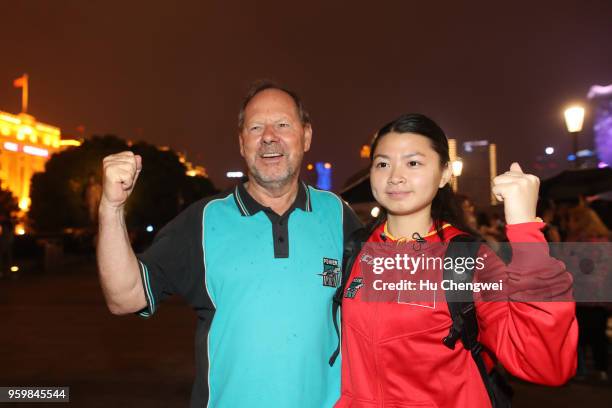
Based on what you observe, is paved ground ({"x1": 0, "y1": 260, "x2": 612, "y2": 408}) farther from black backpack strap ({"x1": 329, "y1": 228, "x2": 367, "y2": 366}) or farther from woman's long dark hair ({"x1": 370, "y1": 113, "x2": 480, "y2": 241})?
woman's long dark hair ({"x1": 370, "y1": 113, "x2": 480, "y2": 241})

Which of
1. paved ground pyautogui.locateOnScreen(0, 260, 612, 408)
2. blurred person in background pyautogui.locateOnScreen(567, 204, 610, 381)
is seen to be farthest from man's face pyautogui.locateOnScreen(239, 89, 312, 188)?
blurred person in background pyautogui.locateOnScreen(567, 204, 610, 381)

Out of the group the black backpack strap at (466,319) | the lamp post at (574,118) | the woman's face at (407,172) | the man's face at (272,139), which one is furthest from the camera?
the lamp post at (574,118)

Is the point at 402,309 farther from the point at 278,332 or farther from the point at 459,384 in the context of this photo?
the point at 278,332

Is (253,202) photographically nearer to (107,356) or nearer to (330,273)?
(330,273)

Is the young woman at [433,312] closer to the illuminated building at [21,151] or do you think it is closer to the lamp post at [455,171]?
the lamp post at [455,171]

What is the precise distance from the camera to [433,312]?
7.50ft

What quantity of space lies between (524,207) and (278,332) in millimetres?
1423

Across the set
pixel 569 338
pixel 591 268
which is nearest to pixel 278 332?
pixel 569 338

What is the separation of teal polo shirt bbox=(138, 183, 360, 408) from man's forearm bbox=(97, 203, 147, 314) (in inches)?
3.9

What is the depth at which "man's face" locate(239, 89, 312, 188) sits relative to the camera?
3.08 m

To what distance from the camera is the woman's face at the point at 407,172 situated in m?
2.49

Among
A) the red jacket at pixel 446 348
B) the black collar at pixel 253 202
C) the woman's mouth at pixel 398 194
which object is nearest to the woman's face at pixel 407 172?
the woman's mouth at pixel 398 194

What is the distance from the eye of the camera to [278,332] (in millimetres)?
2709

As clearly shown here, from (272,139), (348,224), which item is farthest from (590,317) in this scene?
(272,139)
